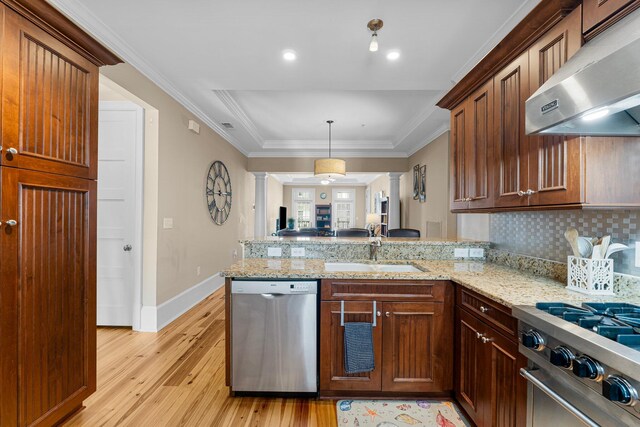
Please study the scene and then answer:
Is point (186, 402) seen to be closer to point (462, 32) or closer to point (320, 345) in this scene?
point (320, 345)

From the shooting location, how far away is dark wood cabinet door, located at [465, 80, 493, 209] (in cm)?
193

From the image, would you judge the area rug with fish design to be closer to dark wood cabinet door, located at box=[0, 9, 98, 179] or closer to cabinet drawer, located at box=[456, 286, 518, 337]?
cabinet drawer, located at box=[456, 286, 518, 337]

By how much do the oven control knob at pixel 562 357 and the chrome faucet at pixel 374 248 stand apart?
1.39 meters

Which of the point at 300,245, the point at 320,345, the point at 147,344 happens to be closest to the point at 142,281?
the point at 147,344

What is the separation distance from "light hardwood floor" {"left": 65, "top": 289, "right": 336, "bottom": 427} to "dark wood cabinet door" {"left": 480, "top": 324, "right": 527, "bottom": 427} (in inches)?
35.6

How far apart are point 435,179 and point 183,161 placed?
12.7ft

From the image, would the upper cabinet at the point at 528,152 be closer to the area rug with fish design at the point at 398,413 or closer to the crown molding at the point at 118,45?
the area rug with fish design at the point at 398,413

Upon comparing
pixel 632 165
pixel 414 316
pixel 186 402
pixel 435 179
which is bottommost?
pixel 186 402

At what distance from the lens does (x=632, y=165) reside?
1.30 m

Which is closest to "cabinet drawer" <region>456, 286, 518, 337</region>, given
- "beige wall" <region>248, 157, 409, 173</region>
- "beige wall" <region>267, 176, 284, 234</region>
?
"beige wall" <region>248, 157, 409, 173</region>

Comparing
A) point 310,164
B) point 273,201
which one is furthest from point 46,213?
point 273,201

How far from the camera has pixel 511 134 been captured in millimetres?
1727

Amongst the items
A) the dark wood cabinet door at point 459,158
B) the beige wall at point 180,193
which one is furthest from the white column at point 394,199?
the dark wood cabinet door at point 459,158

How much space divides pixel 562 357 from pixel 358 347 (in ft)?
3.53
